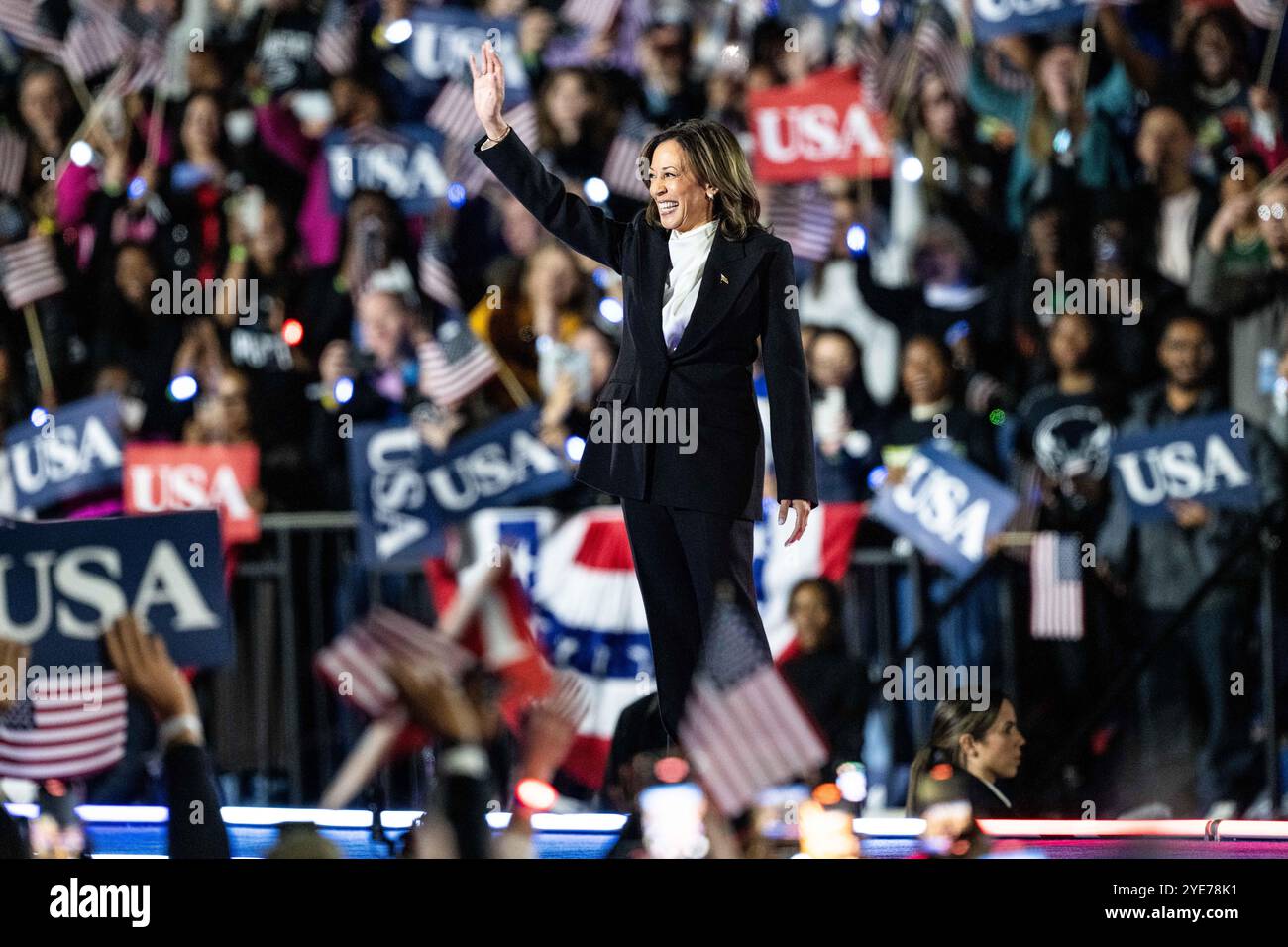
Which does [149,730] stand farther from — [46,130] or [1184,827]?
[1184,827]

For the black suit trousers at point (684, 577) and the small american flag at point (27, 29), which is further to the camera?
the small american flag at point (27, 29)

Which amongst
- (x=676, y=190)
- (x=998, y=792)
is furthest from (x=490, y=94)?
(x=998, y=792)

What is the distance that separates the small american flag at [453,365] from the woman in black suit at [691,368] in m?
1.69

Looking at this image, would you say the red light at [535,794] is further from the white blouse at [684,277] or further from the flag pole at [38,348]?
the flag pole at [38,348]

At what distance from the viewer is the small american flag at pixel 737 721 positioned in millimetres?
4961

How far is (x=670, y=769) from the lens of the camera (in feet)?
17.0

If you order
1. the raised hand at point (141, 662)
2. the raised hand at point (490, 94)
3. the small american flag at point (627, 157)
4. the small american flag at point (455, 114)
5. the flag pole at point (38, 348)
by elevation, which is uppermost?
the small american flag at point (455, 114)

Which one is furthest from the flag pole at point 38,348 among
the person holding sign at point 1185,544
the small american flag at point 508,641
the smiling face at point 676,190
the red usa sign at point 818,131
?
the person holding sign at point 1185,544

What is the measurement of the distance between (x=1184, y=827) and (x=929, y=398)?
5.49 ft

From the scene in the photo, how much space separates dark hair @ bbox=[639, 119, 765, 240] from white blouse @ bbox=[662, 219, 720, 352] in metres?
0.05

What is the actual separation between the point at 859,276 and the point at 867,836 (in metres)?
2.12
